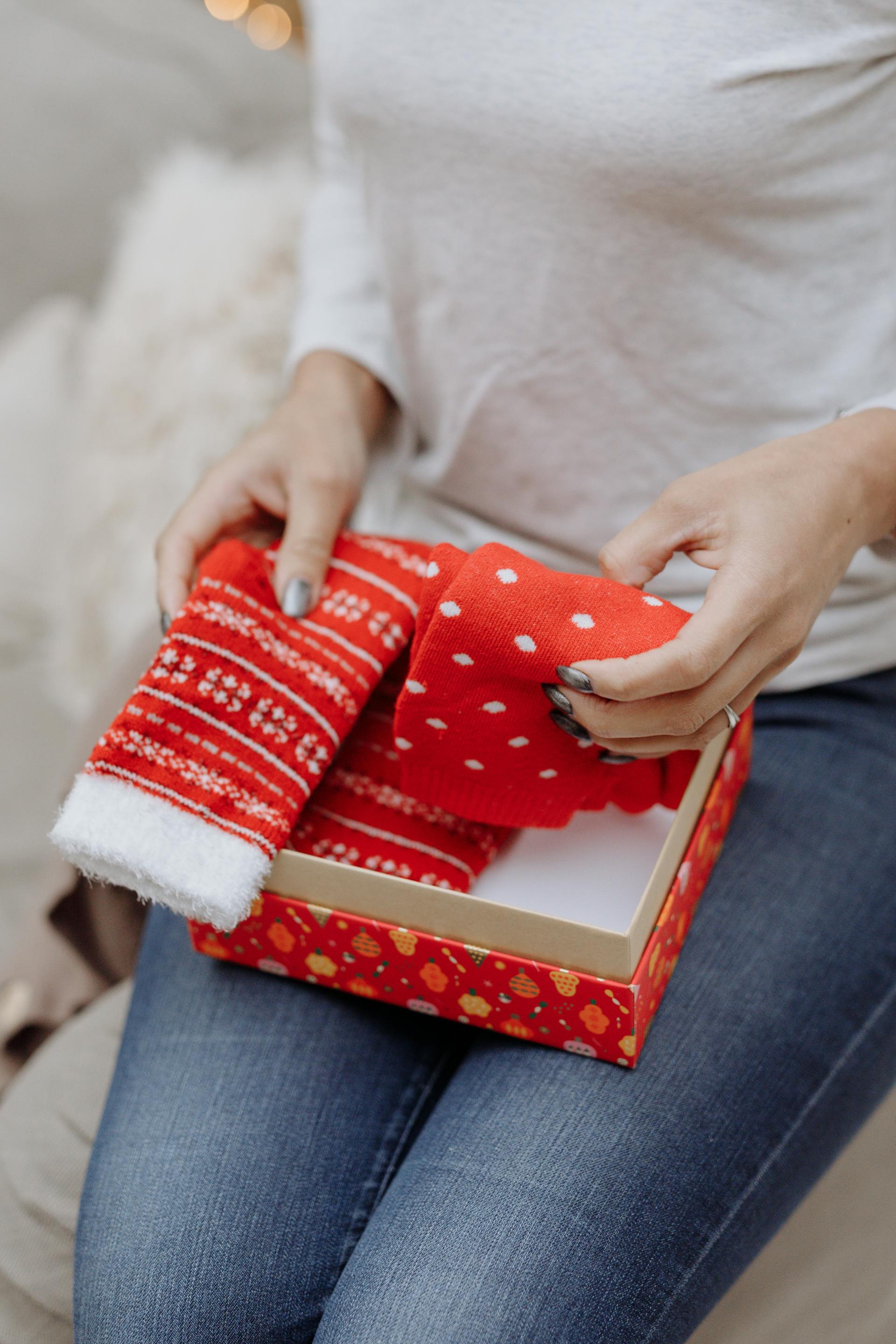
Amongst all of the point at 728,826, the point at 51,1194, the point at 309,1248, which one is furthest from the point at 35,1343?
the point at 728,826

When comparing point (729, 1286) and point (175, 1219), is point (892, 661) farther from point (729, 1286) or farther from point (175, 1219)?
point (175, 1219)

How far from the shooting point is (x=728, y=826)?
678 millimetres

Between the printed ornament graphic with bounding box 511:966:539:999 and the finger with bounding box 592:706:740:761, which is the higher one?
the finger with bounding box 592:706:740:761

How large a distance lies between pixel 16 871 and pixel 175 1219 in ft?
1.73

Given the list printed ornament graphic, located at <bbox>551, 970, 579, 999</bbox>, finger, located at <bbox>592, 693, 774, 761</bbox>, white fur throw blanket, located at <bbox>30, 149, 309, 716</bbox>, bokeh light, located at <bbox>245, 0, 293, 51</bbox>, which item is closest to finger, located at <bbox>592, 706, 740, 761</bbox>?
finger, located at <bbox>592, 693, 774, 761</bbox>

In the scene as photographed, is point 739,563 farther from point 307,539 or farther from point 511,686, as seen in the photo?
point 307,539

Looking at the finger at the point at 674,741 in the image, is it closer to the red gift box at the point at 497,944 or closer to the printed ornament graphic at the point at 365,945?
the red gift box at the point at 497,944

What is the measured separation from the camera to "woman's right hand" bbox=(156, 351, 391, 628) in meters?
0.64

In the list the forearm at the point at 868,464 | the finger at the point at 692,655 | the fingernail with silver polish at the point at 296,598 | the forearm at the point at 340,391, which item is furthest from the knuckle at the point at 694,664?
the forearm at the point at 340,391

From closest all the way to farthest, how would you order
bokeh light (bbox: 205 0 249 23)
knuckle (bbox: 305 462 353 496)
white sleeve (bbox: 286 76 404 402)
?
knuckle (bbox: 305 462 353 496) → white sleeve (bbox: 286 76 404 402) → bokeh light (bbox: 205 0 249 23)

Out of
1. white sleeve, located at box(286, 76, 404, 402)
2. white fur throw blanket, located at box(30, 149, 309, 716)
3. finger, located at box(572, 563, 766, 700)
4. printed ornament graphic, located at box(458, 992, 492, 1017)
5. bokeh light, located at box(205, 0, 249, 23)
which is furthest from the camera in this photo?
bokeh light, located at box(205, 0, 249, 23)

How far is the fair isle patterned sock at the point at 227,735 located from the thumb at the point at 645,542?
0.16 meters

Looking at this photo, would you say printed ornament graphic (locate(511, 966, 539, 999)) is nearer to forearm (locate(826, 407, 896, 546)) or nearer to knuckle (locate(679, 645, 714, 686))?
knuckle (locate(679, 645, 714, 686))

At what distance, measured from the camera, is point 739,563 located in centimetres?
49
